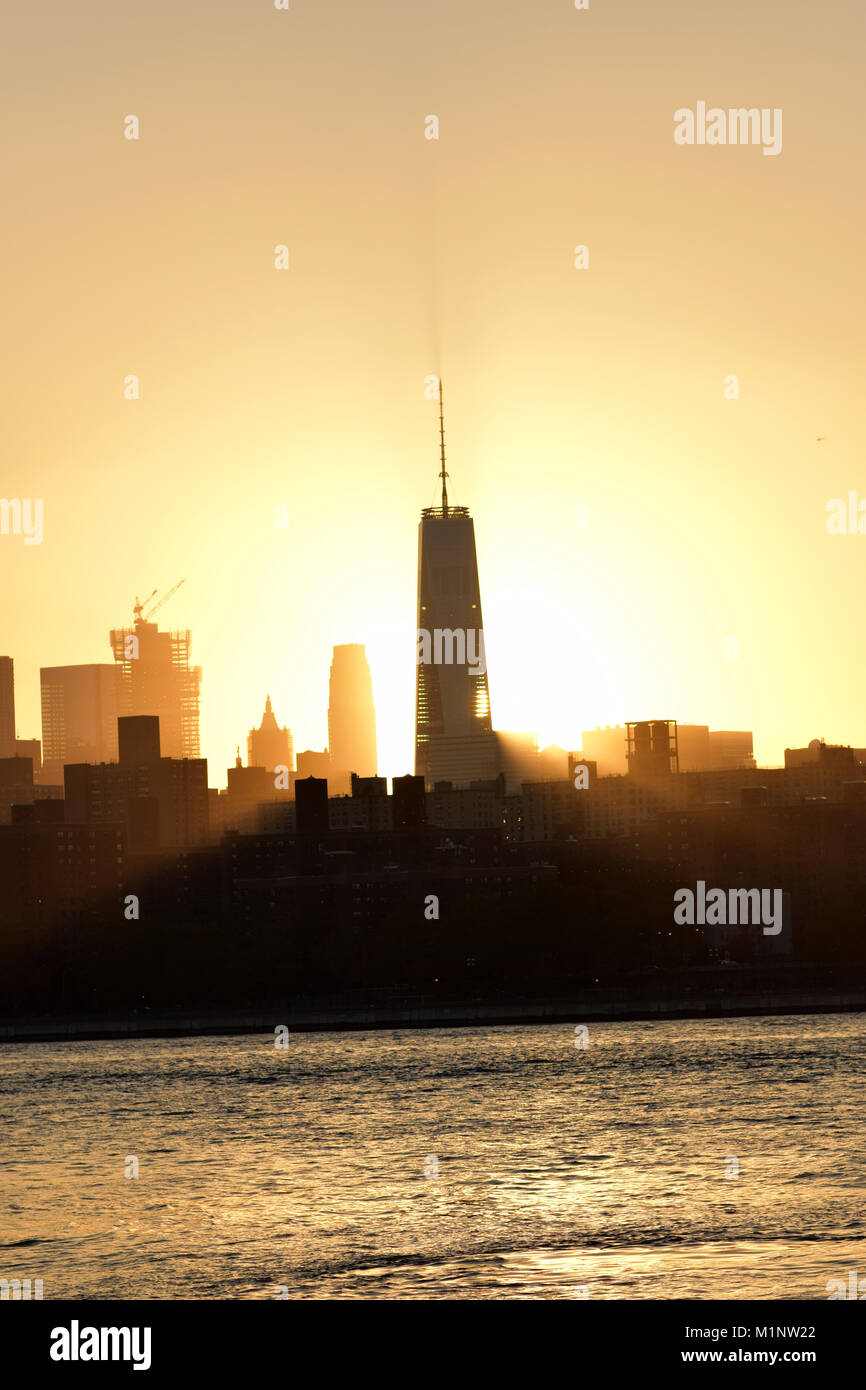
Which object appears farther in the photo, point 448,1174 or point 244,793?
point 244,793

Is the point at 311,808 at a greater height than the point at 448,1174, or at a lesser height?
greater

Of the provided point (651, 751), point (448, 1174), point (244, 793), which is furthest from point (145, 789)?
point (448, 1174)

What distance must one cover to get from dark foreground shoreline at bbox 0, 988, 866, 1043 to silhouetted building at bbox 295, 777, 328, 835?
175 feet

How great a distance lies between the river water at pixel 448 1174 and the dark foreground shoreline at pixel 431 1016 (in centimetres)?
1723

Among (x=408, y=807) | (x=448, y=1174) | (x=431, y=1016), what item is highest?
(x=408, y=807)

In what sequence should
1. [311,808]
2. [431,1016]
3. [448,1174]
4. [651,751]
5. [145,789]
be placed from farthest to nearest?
[651,751] → [145,789] → [311,808] → [431,1016] → [448,1174]

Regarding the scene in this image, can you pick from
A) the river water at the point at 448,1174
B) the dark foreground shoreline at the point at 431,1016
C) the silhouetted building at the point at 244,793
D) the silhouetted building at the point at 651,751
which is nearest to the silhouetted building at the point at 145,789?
the silhouetted building at the point at 244,793

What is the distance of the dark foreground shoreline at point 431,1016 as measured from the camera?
276 ft

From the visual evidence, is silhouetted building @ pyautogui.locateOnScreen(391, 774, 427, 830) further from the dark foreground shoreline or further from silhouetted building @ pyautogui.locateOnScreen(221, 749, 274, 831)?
the dark foreground shoreline

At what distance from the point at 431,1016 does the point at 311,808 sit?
61051 millimetres

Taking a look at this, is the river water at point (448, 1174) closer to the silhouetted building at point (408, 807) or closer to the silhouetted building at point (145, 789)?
the silhouetted building at point (408, 807)

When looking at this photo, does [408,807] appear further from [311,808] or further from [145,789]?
[145,789]

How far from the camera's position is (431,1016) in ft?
285

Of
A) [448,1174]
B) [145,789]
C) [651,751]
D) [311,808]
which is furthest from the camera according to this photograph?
[651,751]
